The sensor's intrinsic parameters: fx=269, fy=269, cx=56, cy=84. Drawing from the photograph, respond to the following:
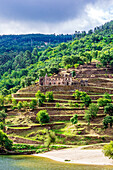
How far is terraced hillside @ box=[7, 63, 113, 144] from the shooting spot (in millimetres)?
58750

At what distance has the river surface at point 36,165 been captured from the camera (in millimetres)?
42438

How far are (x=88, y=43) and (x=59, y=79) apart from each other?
66.6 m

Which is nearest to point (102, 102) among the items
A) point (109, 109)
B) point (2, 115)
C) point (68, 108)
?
point (109, 109)

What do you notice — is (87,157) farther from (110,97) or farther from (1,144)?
(110,97)

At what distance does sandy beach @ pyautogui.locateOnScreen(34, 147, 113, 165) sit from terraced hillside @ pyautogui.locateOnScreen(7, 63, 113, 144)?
15.4 ft

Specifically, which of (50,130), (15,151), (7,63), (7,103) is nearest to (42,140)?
(50,130)

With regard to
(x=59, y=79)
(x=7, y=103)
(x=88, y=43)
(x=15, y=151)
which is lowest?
(x=15, y=151)

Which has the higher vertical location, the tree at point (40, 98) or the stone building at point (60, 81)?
the stone building at point (60, 81)

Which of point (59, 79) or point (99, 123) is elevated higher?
point (59, 79)

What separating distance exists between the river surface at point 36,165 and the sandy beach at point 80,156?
2382mm

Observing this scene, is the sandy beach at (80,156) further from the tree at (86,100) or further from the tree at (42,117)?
the tree at (86,100)

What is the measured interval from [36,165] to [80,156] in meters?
9.90

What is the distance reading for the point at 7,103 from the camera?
73.6 metres

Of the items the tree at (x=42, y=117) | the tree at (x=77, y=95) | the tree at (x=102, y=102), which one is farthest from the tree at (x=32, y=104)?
the tree at (x=102, y=102)
